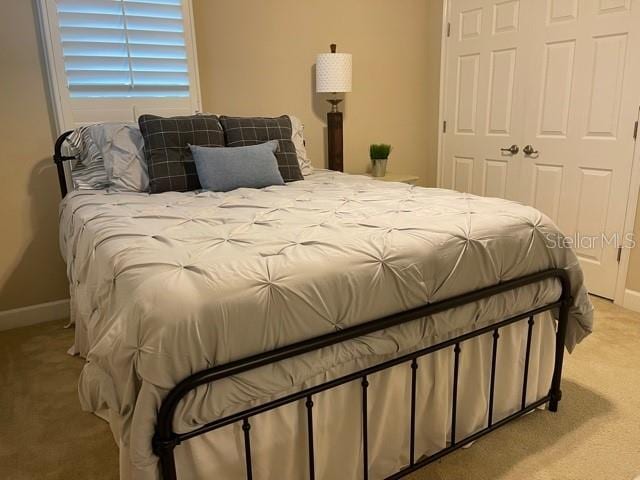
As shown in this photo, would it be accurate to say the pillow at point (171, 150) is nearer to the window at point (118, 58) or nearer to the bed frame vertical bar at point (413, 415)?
the window at point (118, 58)

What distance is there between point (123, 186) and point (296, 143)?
3.50 feet

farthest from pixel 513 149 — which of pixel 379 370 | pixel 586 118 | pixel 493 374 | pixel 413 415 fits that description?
pixel 379 370

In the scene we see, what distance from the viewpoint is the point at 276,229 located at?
1.55m

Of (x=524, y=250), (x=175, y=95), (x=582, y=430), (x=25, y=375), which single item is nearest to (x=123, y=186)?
(x=175, y=95)

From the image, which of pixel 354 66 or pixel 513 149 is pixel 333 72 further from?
pixel 513 149

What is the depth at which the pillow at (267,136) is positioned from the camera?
267 centimetres

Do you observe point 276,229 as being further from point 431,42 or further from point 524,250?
point 431,42

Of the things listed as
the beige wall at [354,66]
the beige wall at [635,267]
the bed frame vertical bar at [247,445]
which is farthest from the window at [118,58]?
the beige wall at [635,267]

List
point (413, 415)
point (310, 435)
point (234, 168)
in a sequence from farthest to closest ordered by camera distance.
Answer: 1. point (234, 168)
2. point (413, 415)
3. point (310, 435)

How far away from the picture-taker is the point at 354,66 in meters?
3.79

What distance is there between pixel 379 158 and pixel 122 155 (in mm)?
1899

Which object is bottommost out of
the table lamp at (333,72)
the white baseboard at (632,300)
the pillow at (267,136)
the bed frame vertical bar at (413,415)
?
the white baseboard at (632,300)

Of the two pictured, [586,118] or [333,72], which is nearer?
[586,118]

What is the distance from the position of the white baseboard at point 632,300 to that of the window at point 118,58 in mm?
2890
